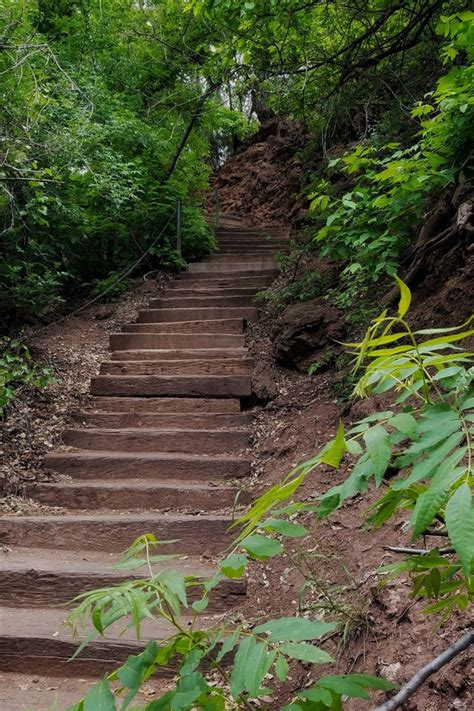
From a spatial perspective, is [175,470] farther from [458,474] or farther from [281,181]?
[281,181]

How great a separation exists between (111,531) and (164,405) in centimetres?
162

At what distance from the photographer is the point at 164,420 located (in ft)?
15.1

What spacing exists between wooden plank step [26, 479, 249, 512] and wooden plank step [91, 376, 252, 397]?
3.98ft

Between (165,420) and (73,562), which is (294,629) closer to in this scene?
(73,562)

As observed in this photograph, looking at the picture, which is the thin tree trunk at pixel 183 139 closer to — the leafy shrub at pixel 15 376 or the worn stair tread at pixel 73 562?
the leafy shrub at pixel 15 376

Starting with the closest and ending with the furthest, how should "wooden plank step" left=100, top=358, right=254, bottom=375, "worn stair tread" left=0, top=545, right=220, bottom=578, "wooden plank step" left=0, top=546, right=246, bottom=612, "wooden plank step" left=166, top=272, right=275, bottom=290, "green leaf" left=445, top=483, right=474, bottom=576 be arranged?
"green leaf" left=445, top=483, right=474, bottom=576
"wooden plank step" left=0, top=546, right=246, bottom=612
"worn stair tread" left=0, top=545, right=220, bottom=578
"wooden plank step" left=100, top=358, right=254, bottom=375
"wooden plank step" left=166, top=272, right=275, bottom=290

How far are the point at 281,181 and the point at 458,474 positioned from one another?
13.8m

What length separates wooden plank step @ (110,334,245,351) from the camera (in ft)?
18.9

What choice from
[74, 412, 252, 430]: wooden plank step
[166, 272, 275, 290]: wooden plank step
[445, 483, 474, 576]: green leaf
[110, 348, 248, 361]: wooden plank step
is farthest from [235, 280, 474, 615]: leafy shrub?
[166, 272, 275, 290]: wooden plank step

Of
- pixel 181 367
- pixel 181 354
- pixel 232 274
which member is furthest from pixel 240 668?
pixel 232 274

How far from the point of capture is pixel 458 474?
26.4 inches

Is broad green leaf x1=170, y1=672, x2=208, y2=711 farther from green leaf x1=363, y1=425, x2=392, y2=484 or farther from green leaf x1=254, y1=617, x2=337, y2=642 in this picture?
green leaf x1=363, y1=425, x2=392, y2=484

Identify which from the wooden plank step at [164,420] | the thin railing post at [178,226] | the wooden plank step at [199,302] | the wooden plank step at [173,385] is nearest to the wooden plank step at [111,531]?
the wooden plank step at [164,420]

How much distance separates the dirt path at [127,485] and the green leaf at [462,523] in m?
2.31
